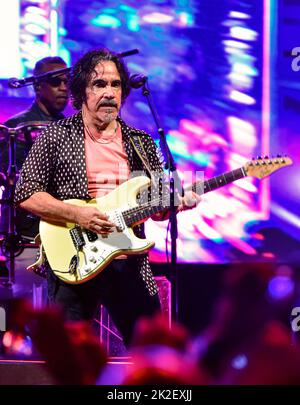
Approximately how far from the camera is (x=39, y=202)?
2.33 metres

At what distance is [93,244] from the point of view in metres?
2.39

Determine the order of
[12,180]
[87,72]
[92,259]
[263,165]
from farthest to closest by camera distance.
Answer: [12,180] → [263,165] → [87,72] → [92,259]

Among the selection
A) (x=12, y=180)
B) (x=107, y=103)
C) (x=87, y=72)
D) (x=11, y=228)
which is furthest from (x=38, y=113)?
(x=107, y=103)

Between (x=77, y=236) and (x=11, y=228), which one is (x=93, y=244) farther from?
(x=11, y=228)

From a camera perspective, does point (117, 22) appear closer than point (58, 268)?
No

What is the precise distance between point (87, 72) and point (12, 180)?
51.5 inches

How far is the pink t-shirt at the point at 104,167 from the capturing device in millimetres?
2402

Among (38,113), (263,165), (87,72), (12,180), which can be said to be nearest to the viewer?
(87,72)

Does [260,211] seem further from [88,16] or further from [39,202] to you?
[39,202]

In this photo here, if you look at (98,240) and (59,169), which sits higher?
(59,169)

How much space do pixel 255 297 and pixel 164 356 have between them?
13 centimetres

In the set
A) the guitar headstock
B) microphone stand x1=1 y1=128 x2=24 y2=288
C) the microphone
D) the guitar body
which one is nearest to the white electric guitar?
the guitar body

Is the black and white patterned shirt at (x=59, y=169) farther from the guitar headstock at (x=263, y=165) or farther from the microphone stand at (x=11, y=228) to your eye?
the microphone stand at (x=11, y=228)

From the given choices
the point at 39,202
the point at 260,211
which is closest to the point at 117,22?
the point at 260,211
